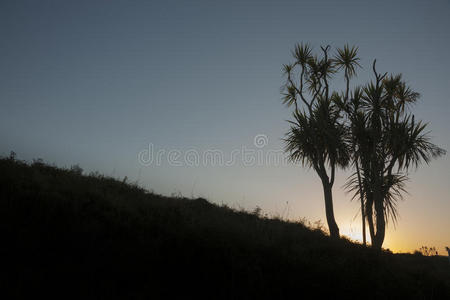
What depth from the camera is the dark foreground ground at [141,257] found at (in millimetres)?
3676

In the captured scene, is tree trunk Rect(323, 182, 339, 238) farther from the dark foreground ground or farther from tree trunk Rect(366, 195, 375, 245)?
the dark foreground ground

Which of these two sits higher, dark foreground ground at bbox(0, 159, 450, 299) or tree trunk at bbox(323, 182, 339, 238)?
tree trunk at bbox(323, 182, 339, 238)

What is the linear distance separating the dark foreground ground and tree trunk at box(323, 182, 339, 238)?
21.6 ft

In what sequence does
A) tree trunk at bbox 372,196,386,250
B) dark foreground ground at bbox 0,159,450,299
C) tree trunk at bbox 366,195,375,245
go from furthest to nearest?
tree trunk at bbox 366,195,375,245, tree trunk at bbox 372,196,386,250, dark foreground ground at bbox 0,159,450,299

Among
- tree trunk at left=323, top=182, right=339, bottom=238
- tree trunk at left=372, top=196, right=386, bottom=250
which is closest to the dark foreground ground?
tree trunk at left=372, top=196, right=386, bottom=250

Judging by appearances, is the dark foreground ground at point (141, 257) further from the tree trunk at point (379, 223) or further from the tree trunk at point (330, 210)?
the tree trunk at point (330, 210)

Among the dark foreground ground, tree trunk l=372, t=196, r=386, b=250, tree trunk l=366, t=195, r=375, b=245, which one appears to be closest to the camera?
the dark foreground ground

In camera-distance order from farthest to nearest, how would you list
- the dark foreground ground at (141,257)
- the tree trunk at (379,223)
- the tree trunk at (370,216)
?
the tree trunk at (370,216)
the tree trunk at (379,223)
the dark foreground ground at (141,257)

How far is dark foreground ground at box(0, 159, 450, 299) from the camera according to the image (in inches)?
145

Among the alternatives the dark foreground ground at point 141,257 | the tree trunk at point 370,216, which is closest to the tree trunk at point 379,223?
the tree trunk at point 370,216

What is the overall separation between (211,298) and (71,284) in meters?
2.00

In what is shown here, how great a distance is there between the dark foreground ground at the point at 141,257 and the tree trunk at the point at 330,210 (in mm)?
6587

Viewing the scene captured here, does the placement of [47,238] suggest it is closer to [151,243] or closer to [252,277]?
[151,243]

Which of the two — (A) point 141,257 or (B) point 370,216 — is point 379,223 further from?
(A) point 141,257
